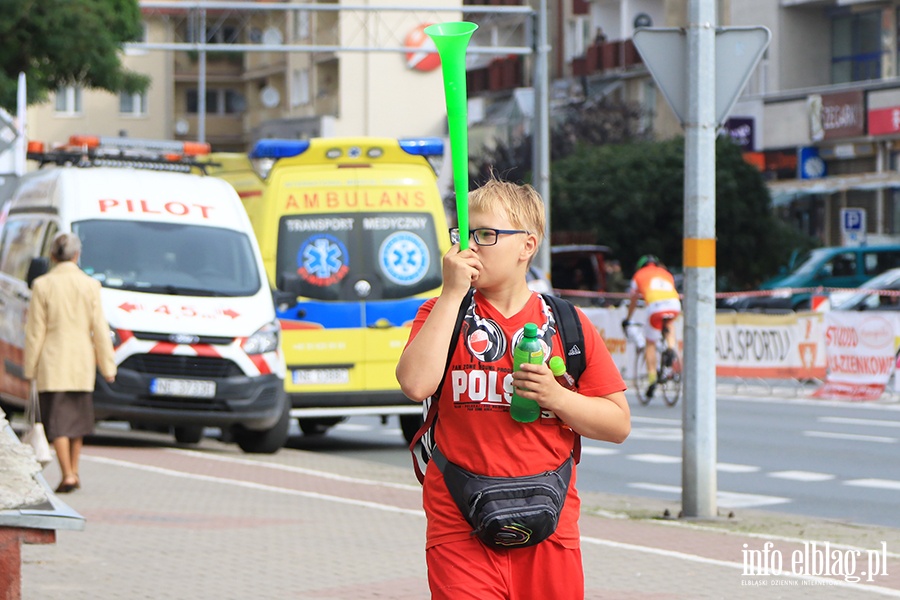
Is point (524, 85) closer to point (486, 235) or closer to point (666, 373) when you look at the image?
point (666, 373)

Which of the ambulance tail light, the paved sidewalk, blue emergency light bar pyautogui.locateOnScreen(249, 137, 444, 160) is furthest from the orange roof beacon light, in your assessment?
the paved sidewalk

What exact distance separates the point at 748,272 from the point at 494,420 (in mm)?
39106

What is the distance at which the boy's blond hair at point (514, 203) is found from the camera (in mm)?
4609

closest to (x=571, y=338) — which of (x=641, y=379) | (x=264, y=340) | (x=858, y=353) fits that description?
(x=264, y=340)

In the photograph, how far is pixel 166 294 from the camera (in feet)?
51.0

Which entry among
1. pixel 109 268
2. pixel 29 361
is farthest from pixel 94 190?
pixel 29 361

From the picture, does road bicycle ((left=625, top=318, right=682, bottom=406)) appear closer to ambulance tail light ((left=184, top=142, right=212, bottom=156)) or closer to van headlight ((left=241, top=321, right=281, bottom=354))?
ambulance tail light ((left=184, top=142, right=212, bottom=156))

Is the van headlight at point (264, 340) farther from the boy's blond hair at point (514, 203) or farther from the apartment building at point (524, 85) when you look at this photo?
the boy's blond hair at point (514, 203)

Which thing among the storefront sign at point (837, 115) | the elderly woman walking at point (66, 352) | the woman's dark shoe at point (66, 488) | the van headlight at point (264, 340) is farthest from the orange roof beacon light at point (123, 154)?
the storefront sign at point (837, 115)

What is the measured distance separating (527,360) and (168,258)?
11828mm

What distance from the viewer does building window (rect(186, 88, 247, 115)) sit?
309 feet

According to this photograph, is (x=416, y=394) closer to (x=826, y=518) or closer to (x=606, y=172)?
(x=826, y=518)

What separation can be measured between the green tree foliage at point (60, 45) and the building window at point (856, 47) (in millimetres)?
20868

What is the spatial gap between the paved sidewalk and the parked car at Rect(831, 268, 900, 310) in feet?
51.5
